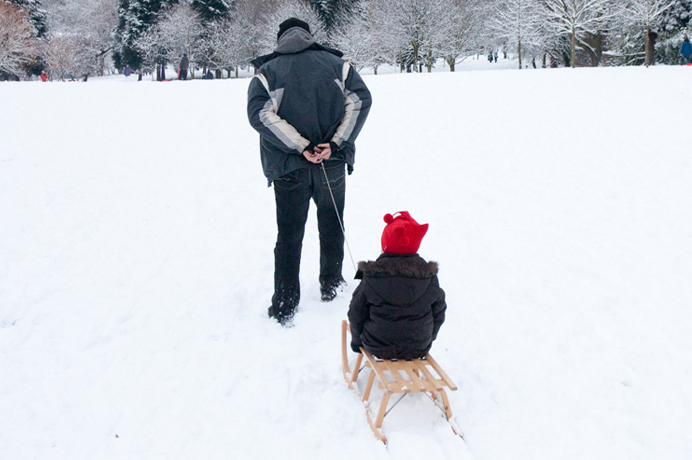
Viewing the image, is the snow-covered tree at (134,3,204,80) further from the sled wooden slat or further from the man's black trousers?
the sled wooden slat

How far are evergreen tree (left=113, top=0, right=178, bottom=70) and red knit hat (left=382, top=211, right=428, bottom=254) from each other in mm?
49364

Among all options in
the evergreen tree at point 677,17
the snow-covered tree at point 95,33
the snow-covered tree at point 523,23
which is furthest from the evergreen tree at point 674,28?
the snow-covered tree at point 95,33

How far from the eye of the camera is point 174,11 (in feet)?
145

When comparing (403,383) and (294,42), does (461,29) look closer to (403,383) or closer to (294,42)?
(294,42)

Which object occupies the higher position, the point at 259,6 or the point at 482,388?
the point at 259,6

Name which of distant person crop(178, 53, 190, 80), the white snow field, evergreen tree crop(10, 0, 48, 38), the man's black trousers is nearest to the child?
the white snow field

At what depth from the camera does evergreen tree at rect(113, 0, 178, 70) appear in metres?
44.3

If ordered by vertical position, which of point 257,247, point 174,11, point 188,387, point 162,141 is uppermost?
point 174,11

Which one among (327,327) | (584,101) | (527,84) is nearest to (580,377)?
(327,327)

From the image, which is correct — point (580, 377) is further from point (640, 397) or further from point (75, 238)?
point (75, 238)

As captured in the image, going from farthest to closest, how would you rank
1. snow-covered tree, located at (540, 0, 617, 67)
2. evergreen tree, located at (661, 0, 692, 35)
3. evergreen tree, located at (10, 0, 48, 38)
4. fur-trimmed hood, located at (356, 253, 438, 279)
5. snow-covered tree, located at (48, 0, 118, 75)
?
snow-covered tree, located at (48, 0, 118, 75) → evergreen tree, located at (10, 0, 48, 38) → evergreen tree, located at (661, 0, 692, 35) → snow-covered tree, located at (540, 0, 617, 67) → fur-trimmed hood, located at (356, 253, 438, 279)

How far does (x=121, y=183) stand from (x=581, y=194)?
713 cm

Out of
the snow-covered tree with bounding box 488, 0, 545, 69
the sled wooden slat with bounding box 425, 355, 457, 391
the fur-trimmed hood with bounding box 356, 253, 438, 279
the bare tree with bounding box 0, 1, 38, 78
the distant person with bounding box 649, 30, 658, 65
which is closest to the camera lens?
the sled wooden slat with bounding box 425, 355, 457, 391

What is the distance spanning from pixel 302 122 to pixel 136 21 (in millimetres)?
49477
